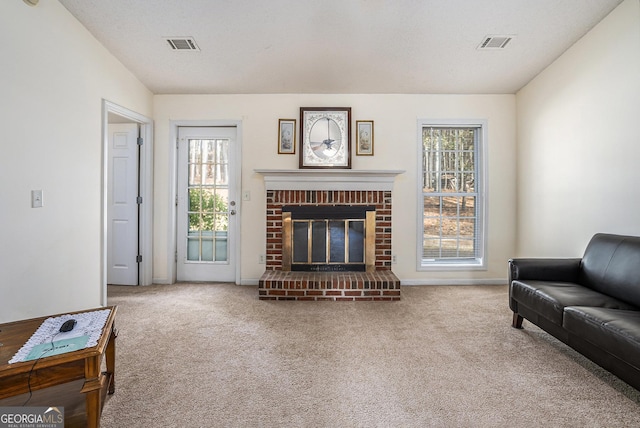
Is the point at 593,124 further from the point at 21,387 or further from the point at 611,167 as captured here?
the point at 21,387

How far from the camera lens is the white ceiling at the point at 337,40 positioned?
2387 mm

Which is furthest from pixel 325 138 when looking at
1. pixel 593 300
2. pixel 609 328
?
pixel 609 328

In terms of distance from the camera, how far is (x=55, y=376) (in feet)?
3.94

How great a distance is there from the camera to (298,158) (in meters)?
3.87

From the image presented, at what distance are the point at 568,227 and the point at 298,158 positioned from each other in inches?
121

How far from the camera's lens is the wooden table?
1.15 m

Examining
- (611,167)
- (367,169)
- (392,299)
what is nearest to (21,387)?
(392,299)

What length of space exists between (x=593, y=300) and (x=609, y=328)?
1.58ft

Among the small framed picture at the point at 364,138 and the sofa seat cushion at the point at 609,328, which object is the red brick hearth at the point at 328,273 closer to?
the small framed picture at the point at 364,138

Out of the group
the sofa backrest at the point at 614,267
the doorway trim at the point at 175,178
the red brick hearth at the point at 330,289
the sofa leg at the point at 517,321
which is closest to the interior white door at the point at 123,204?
the doorway trim at the point at 175,178

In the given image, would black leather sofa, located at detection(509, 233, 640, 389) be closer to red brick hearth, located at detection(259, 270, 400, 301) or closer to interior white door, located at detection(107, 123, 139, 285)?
red brick hearth, located at detection(259, 270, 400, 301)

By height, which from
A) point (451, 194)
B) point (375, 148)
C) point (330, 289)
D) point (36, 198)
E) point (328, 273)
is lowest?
point (330, 289)

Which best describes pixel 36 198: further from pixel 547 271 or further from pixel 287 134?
pixel 547 271

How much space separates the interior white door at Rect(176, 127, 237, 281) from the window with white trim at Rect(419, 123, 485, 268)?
2.62 metres
